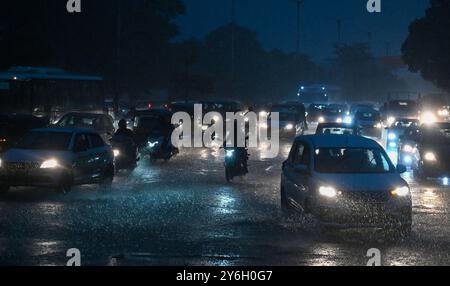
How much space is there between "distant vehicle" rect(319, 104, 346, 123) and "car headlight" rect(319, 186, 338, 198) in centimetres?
4660

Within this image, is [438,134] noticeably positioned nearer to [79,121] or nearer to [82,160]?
[82,160]

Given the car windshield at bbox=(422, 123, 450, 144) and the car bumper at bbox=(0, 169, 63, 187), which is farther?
the car windshield at bbox=(422, 123, 450, 144)

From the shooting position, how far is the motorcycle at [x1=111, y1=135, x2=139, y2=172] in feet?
89.7

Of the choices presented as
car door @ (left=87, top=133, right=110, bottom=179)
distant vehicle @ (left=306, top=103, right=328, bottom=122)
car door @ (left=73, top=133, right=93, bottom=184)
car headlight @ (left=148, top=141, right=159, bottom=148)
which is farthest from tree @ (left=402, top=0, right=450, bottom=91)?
car door @ (left=73, top=133, right=93, bottom=184)

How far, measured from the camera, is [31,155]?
65.2 feet

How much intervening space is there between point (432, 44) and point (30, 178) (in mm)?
60447

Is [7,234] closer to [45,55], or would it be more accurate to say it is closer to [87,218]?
[87,218]

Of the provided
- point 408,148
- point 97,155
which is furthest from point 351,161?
point 408,148

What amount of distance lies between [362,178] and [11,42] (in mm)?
44521

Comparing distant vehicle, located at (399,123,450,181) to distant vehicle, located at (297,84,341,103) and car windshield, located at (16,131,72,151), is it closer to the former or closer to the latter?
car windshield, located at (16,131,72,151)
